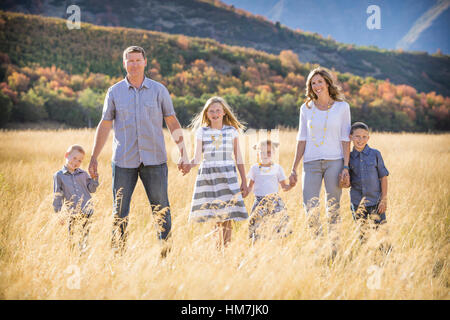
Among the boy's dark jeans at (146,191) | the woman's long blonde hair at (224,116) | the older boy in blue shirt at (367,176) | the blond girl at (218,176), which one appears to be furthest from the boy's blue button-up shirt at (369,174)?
the boy's dark jeans at (146,191)

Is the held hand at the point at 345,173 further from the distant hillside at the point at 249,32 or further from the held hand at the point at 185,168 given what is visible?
the distant hillside at the point at 249,32

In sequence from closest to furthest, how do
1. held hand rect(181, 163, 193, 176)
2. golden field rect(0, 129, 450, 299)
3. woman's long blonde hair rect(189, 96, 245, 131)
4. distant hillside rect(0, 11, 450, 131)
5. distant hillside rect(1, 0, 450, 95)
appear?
golden field rect(0, 129, 450, 299) < held hand rect(181, 163, 193, 176) < woman's long blonde hair rect(189, 96, 245, 131) < distant hillside rect(0, 11, 450, 131) < distant hillside rect(1, 0, 450, 95)

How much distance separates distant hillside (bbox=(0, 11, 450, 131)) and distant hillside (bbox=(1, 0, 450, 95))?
82.5 feet

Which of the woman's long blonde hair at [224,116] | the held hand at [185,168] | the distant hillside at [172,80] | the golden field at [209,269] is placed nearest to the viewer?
the golden field at [209,269]

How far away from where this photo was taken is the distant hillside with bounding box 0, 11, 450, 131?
25.9 metres

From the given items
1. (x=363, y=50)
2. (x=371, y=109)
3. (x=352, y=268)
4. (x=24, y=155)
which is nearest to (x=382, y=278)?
(x=352, y=268)

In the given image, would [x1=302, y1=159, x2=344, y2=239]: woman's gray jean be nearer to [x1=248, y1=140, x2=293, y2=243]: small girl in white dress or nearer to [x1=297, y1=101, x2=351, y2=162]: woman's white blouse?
[x1=297, y1=101, x2=351, y2=162]: woman's white blouse

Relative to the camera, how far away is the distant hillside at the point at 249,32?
224ft

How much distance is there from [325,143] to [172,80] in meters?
34.0

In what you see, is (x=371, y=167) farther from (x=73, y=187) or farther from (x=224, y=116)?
(x=73, y=187)

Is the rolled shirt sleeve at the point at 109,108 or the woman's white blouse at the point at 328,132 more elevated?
the rolled shirt sleeve at the point at 109,108

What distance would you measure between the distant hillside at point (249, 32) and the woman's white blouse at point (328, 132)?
223 feet

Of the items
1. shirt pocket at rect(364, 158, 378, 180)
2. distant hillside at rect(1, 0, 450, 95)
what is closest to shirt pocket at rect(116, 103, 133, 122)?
shirt pocket at rect(364, 158, 378, 180)

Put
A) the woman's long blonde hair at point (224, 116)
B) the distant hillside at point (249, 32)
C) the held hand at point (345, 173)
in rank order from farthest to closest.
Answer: the distant hillside at point (249, 32), the woman's long blonde hair at point (224, 116), the held hand at point (345, 173)
